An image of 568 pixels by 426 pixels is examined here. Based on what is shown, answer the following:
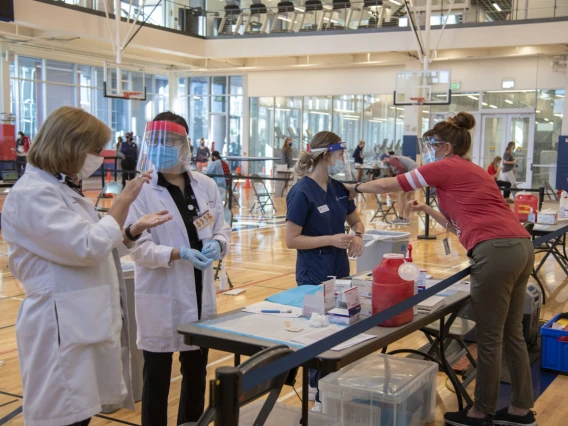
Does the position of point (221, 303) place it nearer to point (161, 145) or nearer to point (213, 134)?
point (161, 145)

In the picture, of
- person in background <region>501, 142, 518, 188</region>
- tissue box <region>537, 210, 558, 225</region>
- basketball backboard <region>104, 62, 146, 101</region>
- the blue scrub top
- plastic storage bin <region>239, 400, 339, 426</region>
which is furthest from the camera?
basketball backboard <region>104, 62, 146, 101</region>

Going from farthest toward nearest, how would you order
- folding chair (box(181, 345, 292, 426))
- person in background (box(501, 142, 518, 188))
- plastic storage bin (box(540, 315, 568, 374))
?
person in background (box(501, 142, 518, 188))
plastic storage bin (box(540, 315, 568, 374))
folding chair (box(181, 345, 292, 426))

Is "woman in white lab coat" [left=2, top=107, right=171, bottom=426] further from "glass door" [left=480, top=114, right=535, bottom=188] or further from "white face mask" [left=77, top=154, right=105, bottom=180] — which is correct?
"glass door" [left=480, top=114, right=535, bottom=188]

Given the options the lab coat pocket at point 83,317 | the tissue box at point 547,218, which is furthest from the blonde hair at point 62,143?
the tissue box at point 547,218

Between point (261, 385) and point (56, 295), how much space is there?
73 centimetres

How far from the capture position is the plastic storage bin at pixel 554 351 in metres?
4.52

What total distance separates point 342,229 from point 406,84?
15.1 metres

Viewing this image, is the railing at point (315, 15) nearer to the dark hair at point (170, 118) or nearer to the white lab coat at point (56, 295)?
the dark hair at point (170, 118)

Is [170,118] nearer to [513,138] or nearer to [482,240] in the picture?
[482,240]

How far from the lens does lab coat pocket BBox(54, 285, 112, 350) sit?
6.93 feet

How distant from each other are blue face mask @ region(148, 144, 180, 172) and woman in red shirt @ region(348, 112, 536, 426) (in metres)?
1.12

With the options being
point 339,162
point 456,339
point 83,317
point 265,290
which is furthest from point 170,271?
point 265,290

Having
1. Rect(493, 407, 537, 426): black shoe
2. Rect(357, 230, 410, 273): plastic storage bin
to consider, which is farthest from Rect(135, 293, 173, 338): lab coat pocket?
Rect(357, 230, 410, 273): plastic storage bin

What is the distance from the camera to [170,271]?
2.79 meters
